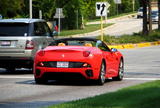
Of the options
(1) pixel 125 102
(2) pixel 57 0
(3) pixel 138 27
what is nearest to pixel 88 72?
(1) pixel 125 102

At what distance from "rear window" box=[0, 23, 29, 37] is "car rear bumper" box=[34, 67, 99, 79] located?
4.34m

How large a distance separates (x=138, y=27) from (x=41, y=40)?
5501cm

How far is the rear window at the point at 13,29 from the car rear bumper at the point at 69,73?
4.34 metres

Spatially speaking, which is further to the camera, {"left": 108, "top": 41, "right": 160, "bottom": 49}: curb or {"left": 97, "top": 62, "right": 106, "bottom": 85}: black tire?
{"left": 108, "top": 41, "right": 160, "bottom": 49}: curb

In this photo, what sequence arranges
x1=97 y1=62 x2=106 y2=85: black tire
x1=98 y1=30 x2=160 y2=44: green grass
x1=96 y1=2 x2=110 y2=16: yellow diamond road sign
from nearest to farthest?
1. x1=97 y1=62 x2=106 y2=85: black tire
2. x1=96 y1=2 x2=110 y2=16: yellow diamond road sign
3. x1=98 y1=30 x2=160 y2=44: green grass

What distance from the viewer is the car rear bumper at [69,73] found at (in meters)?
16.9

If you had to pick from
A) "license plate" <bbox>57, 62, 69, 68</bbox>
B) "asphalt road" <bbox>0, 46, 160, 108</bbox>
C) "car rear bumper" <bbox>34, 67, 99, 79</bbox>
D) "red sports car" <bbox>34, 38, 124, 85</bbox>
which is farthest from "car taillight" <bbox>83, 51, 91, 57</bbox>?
"asphalt road" <bbox>0, 46, 160, 108</bbox>

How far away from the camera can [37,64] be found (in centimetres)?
1723

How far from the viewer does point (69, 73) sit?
55.6 feet

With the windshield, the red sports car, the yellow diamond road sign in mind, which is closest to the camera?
the red sports car

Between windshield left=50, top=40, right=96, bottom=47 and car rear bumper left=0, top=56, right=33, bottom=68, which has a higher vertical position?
windshield left=50, top=40, right=96, bottom=47

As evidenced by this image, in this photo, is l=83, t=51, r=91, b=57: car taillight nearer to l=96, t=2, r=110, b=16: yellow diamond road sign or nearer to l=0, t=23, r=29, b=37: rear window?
l=0, t=23, r=29, b=37: rear window

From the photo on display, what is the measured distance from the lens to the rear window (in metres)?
21.2

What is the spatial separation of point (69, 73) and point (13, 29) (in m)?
4.91
